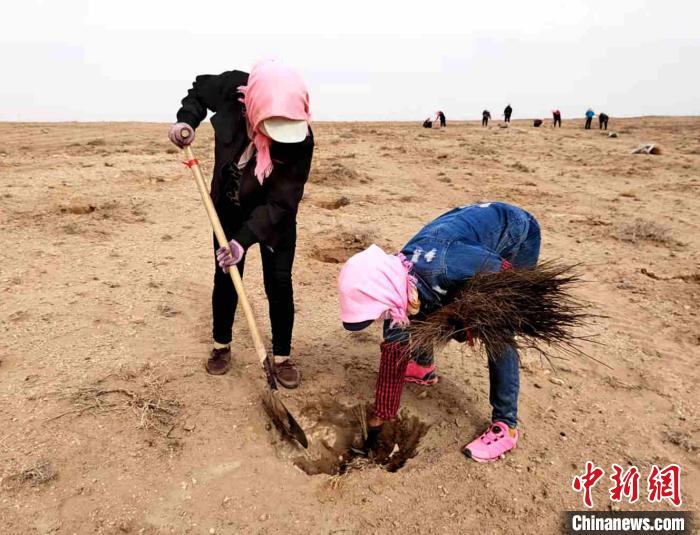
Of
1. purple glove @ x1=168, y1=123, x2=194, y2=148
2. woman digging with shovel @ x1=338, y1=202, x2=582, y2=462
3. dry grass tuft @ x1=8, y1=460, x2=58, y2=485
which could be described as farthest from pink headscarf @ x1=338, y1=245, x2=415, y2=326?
dry grass tuft @ x1=8, y1=460, x2=58, y2=485

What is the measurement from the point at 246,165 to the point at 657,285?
3.44m

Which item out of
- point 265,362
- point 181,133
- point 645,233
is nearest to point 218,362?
point 265,362

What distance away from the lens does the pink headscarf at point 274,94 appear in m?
1.88

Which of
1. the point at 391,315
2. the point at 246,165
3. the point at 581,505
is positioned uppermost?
the point at 246,165

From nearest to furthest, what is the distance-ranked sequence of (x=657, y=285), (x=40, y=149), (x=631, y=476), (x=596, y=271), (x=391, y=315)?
(x=391, y=315) < (x=631, y=476) < (x=657, y=285) < (x=596, y=271) < (x=40, y=149)

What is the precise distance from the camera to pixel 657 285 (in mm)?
3977

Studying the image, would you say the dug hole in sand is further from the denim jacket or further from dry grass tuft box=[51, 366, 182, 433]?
the denim jacket

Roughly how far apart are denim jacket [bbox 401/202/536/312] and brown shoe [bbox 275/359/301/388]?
898 millimetres

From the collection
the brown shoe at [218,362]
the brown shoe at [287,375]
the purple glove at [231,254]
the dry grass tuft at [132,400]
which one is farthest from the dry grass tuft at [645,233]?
the dry grass tuft at [132,400]

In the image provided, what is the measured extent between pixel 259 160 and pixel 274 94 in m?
0.31

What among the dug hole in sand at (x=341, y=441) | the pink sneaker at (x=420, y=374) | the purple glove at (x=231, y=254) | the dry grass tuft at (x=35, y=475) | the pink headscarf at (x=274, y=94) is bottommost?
the dug hole in sand at (x=341, y=441)

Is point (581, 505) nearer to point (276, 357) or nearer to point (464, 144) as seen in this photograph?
point (276, 357)

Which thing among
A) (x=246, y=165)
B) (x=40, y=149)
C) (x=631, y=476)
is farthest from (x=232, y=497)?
(x=40, y=149)

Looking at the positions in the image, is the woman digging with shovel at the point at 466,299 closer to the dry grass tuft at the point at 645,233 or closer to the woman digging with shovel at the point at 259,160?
the woman digging with shovel at the point at 259,160
